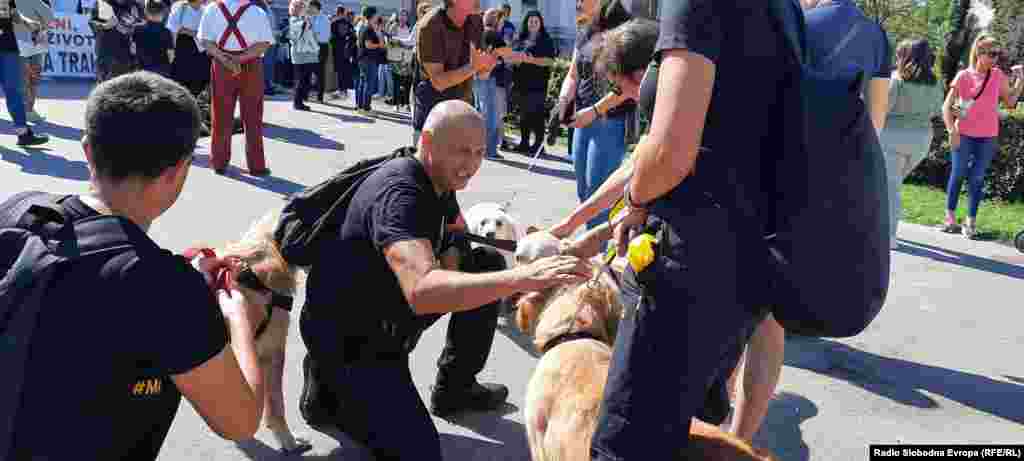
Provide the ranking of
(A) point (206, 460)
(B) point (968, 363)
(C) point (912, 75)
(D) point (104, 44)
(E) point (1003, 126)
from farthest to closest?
1. (D) point (104, 44)
2. (E) point (1003, 126)
3. (C) point (912, 75)
4. (B) point (968, 363)
5. (A) point (206, 460)

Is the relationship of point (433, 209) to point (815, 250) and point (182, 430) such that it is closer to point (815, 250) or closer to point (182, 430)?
point (815, 250)

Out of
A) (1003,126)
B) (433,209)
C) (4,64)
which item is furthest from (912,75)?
(4,64)

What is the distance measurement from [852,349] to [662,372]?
3378 millimetres

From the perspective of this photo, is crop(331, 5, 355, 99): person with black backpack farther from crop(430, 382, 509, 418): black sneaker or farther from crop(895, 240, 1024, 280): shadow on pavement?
crop(430, 382, 509, 418): black sneaker

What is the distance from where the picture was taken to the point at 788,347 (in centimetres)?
484

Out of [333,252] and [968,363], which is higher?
[333,252]

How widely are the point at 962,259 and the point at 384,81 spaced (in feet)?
40.2

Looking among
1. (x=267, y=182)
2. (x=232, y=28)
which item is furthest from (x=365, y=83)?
(x=267, y=182)

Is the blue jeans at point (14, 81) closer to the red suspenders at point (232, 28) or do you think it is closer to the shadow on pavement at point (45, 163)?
the shadow on pavement at point (45, 163)

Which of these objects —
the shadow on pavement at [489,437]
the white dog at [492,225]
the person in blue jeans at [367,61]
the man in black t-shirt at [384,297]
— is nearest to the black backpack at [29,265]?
the man in black t-shirt at [384,297]

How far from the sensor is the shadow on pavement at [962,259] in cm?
679

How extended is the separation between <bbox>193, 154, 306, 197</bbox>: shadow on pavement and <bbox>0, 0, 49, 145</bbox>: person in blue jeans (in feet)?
6.11

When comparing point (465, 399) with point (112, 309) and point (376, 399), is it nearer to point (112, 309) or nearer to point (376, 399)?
point (376, 399)

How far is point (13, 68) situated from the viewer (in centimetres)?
867
